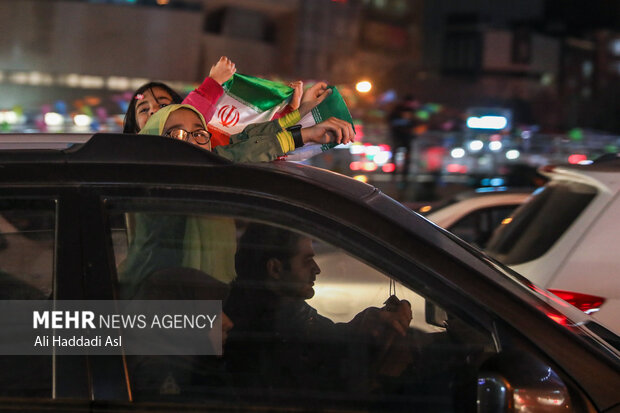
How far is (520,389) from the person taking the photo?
1.91 meters

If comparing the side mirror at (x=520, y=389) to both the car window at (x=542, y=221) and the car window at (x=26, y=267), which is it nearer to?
the car window at (x=26, y=267)

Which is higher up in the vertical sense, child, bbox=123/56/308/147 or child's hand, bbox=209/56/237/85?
child's hand, bbox=209/56/237/85

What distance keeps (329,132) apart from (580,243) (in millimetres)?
1732

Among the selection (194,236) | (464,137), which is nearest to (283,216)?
(194,236)

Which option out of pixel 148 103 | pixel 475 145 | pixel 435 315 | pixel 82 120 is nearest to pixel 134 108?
pixel 148 103

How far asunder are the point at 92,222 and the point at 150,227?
0.49ft

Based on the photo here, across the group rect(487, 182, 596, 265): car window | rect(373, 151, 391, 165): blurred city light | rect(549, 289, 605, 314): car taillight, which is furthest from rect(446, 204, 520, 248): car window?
rect(373, 151, 391, 165): blurred city light

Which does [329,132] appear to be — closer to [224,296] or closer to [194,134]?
[194,134]

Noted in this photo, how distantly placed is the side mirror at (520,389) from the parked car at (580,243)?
6.02ft

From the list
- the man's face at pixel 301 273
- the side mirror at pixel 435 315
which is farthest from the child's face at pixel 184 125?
the side mirror at pixel 435 315

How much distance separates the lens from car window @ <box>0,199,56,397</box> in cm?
203

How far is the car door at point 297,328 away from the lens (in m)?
2.03

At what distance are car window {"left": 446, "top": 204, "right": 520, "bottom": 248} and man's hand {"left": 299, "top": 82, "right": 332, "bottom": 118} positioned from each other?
10.4 ft

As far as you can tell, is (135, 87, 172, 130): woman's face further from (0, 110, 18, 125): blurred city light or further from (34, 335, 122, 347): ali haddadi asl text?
(0, 110, 18, 125): blurred city light
